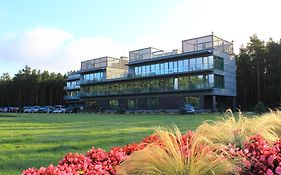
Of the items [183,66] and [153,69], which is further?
[153,69]

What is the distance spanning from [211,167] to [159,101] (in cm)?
5452

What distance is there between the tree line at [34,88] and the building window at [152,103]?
141 feet

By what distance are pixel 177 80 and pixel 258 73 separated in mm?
12973

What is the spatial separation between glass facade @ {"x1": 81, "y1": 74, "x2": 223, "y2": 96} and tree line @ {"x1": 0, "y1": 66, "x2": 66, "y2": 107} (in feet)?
A: 86.6

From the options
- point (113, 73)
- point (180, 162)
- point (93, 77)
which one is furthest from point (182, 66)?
point (180, 162)

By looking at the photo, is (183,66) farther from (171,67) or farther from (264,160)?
(264,160)

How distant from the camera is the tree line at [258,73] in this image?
55.2 metres

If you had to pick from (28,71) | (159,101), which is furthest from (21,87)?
(159,101)

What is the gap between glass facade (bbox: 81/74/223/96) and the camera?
51.8 metres

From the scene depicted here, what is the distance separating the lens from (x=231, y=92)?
2200 inches

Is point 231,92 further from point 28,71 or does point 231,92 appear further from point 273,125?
point 28,71

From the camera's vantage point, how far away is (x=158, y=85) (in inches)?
2297

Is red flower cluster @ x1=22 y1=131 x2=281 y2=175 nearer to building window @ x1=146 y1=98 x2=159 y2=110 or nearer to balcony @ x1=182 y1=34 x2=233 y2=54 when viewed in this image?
balcony @ x1=182 y1=34 x2=233 y2=54

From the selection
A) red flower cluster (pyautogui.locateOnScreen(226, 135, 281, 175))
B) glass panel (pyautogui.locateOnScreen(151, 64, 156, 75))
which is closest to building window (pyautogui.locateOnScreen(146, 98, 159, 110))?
glass panel (pyautogui.locateOnScreen(151, 64, 156, 75))
